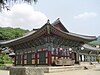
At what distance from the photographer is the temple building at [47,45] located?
2220 centimetres

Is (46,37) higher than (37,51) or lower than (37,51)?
higher

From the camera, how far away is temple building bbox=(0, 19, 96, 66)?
72.8 feet

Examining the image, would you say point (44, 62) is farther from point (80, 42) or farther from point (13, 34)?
point (13, 34)

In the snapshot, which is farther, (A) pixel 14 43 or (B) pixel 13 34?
(B) pixel 13 34

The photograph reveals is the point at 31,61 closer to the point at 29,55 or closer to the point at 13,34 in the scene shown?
the point at 29,55

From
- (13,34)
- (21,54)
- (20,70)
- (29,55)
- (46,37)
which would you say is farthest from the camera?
(13,34)

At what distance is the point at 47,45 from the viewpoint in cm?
2267

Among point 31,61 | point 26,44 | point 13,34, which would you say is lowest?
point 31,61

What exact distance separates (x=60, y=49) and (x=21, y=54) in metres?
7.26

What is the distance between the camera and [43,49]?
23.5 m

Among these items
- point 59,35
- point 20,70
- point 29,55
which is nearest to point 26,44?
point 29,55

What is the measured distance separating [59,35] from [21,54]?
8.75 m

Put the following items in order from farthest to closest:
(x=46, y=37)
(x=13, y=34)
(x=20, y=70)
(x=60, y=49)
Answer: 1. (x=13, y=34)
2. (x=60, y=49)
3. (x=46, y=37)
4. (x=20, y=70)

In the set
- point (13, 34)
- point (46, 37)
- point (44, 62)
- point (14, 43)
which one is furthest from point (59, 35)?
point (13, 34)
